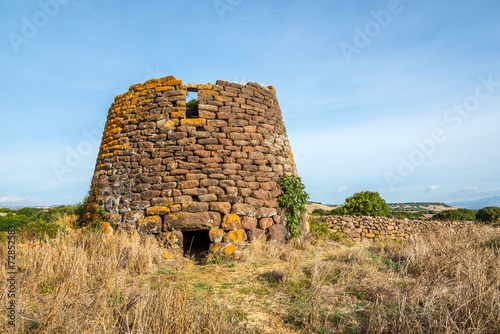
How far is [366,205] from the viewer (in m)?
16.3

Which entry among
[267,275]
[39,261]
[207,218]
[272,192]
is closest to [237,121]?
[272,192]

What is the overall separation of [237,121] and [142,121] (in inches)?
102

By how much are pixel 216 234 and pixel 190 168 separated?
1758 mm

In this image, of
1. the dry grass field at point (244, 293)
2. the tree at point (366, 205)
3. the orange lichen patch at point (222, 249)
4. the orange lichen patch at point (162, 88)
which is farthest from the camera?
the tree at point (366, 205)

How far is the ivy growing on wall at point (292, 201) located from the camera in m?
7.75

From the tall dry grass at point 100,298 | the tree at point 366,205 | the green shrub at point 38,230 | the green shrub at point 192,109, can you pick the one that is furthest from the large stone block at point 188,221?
the tree at point 366,205

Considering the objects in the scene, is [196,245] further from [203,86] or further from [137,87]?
[137,87]

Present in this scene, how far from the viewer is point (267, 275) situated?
5121 mm

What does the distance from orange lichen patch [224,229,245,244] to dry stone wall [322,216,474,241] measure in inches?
349

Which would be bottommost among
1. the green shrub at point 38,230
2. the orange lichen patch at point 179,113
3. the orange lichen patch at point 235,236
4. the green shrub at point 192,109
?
the orange lichen patch at point 235,236

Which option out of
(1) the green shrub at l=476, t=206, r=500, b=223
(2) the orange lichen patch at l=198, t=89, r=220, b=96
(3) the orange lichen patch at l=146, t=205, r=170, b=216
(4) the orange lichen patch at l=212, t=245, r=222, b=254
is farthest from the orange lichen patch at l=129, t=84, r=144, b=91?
(1) the green shrub at l=476, t=206, r=500, b=223

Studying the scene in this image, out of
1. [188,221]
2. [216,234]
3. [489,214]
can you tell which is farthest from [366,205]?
[188,221]

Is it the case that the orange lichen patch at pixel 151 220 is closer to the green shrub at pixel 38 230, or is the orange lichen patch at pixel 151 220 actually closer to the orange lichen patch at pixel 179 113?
the green shrub at pixel 38 230

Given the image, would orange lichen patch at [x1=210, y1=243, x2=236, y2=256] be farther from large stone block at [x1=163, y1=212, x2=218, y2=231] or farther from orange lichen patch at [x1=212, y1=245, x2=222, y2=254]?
large stone block at [x1=163, y1=212, x2=218, y2=231]
